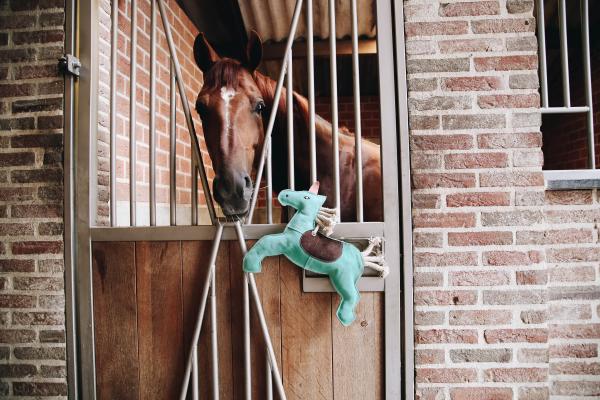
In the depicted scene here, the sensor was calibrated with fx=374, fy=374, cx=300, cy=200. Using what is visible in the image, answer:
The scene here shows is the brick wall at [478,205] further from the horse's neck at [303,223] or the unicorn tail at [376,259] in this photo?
the horse's neck at [303,223]

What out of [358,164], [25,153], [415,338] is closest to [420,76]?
[358,164]

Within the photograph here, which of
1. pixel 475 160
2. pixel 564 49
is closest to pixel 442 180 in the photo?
pixel 475 160

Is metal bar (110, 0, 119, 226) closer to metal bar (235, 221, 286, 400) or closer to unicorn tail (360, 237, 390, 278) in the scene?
metal bar (235, 221, 286, 400)

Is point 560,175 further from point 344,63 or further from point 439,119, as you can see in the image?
point 344,63

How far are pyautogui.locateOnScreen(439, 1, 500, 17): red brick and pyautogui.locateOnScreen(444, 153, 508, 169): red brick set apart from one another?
1.79 ft

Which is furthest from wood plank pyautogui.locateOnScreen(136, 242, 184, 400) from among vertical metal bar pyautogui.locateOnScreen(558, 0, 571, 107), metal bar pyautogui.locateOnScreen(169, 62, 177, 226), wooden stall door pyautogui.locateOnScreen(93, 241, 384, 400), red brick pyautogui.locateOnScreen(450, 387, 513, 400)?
vertical metal bar pyautogui.locateOnScreen(558, 0, 571, 107)

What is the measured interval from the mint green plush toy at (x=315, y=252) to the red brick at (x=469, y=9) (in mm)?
856

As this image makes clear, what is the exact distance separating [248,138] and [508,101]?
1.03 meters

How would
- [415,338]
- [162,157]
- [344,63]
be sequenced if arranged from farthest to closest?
[344,63] → [162,157] → [415,338]

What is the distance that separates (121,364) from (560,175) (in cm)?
193

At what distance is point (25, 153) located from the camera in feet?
5.21

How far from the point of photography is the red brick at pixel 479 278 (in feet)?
4.64

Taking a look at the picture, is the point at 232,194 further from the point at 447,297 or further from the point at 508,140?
the point at 508,140

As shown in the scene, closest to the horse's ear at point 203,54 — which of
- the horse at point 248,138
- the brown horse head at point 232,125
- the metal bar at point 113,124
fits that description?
the horse at point 248,138
